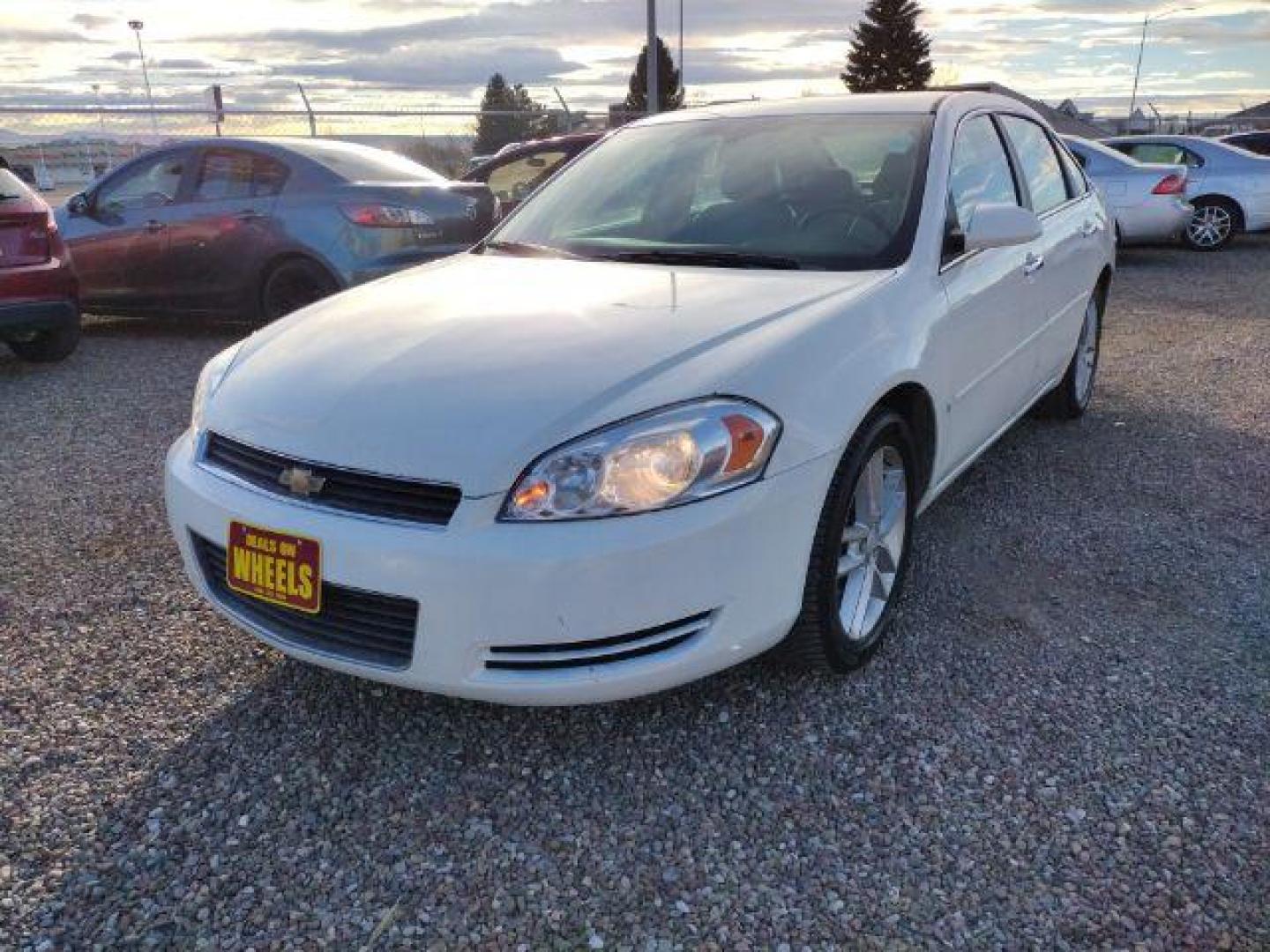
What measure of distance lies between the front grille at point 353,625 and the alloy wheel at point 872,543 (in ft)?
3.63

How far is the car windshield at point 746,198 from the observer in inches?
124

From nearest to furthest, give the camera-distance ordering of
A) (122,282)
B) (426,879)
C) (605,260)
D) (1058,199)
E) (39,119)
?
(426,879), (605,260), (1058,199), (122,282), (39,119)

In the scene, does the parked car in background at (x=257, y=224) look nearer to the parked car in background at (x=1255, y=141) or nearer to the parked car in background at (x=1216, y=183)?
the parked car in background at (x=1216, y=183)

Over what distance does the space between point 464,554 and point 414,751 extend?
2.20 ft

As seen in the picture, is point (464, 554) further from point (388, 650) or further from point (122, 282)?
point (122, 282)

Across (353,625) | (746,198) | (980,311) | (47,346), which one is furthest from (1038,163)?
(47,346)

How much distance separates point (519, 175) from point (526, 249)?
5.42 m

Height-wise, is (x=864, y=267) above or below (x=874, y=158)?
below

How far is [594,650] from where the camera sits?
2.22 metres

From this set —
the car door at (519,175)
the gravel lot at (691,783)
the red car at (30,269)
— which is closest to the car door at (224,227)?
the red car at (30,269)

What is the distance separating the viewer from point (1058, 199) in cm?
455

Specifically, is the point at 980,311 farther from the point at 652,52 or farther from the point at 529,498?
the point at 652,52

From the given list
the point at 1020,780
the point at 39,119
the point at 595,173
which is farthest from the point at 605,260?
the point at 39,119

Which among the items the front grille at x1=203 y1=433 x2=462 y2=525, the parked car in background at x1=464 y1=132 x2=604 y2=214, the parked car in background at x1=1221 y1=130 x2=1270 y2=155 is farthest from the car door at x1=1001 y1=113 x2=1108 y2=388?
the parked car in background at x1=1221 y1=130 x2=1270 y2=155
